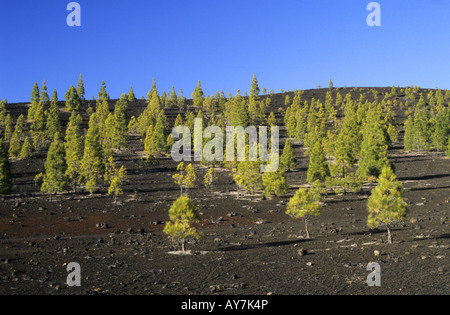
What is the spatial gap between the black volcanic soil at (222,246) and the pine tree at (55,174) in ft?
6.50

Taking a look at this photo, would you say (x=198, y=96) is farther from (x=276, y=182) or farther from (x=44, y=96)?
(x=276, y=182)

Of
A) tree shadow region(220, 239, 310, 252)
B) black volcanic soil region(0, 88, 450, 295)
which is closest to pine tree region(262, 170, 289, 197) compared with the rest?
black volcanic soil region(0, 88, 450, 295)

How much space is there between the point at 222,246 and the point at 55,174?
41.2 meters

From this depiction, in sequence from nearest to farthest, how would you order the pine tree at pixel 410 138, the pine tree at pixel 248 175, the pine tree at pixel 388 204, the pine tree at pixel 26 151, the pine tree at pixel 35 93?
the pine tree at pixel 388 204, the pine tree at pixel 248 175, the pine tree at pixel 26 151, the pine tree at pixel 410 138, the pine tree at pixel 35 93

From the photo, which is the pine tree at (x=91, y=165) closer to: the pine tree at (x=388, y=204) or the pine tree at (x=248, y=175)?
the pine tree at (x=248, y=175)

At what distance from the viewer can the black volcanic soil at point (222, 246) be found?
22516 millimetres

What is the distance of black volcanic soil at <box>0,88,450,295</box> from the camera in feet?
73.9

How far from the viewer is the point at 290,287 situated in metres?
21.7

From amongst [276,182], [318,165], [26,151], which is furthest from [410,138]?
[26,151]

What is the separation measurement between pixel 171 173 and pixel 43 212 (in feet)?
108

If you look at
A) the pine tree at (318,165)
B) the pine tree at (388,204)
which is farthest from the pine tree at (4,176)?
the pine tree at (388,204)

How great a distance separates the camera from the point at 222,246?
33.9 meters

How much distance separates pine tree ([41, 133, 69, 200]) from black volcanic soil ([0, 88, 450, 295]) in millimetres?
1980
